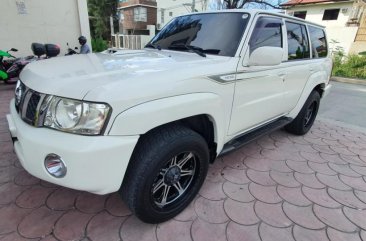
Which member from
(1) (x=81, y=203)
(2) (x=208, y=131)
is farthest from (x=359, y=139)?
(1) (x=81, y=203)

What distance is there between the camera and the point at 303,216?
213 centimetres

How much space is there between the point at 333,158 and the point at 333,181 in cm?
67

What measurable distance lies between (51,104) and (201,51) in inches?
58.8

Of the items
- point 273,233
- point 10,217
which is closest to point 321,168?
point 273,233

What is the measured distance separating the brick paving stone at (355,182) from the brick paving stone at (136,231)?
2.30m

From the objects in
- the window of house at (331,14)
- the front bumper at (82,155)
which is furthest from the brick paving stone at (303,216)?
the window of house at (331,14)

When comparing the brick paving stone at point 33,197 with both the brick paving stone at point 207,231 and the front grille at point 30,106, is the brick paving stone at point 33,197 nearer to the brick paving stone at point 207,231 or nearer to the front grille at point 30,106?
the front grille at point 30,106

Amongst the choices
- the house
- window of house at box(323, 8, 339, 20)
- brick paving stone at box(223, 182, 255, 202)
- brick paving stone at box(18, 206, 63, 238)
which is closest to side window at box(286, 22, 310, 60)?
brick paving stone at box(223, 182, 255, 202)

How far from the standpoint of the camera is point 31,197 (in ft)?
6.97

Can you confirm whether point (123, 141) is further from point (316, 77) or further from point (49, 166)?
point (316, 77)

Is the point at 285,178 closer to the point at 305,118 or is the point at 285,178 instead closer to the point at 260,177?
the point at 260,177

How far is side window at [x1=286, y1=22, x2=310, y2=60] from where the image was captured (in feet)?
9.92

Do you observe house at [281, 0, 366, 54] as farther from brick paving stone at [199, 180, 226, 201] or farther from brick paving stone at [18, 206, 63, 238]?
brick paving stone at [18, 206, 63, 238]

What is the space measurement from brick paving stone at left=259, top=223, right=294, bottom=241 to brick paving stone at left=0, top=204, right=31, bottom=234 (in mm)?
1965
